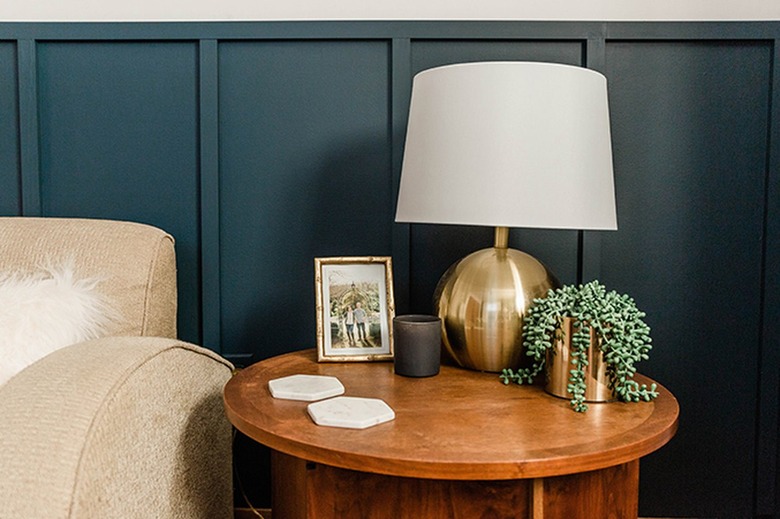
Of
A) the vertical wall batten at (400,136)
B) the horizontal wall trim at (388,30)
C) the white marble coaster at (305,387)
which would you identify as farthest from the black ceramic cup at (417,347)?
the horizontal wall trim at (388,30)

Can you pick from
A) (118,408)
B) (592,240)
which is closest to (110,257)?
(118,408)

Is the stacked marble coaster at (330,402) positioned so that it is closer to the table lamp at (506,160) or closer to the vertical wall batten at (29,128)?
the table lamp at (506,160)

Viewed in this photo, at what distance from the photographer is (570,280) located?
145cm

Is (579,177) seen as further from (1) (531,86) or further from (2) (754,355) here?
(2) (754,355)

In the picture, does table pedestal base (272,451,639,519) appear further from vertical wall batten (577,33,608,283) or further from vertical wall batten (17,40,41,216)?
vertical wall batten (17,40,41,216)

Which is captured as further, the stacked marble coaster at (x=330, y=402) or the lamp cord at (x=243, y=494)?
the lamp cord at (x=243, y=494)

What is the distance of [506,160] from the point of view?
0.96 m

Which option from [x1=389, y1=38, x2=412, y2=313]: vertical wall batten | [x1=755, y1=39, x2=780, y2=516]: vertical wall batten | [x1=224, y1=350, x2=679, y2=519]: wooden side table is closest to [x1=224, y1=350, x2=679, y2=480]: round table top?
[x1=224, y1=350, x2=679, y2=519]: wooden side table

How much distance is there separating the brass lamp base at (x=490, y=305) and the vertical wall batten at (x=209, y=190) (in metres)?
0.60

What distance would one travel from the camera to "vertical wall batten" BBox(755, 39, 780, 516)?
1.40 m

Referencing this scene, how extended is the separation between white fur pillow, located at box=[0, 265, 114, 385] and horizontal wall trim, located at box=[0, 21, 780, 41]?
2.02 feet

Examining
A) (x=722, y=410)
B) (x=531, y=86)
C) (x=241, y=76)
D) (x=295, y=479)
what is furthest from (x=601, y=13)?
(x=295, y=479)

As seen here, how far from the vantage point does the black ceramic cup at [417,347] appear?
1.04 metres

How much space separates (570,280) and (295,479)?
0.83 metres
